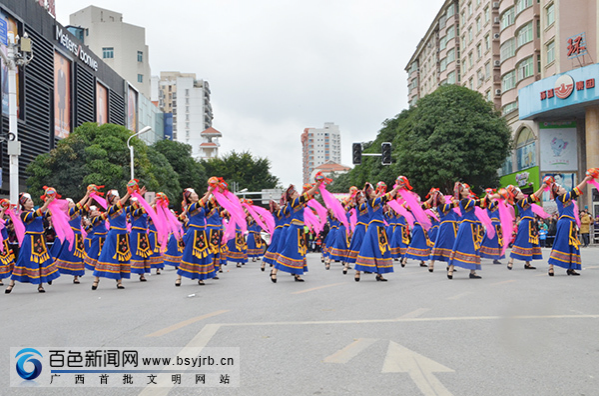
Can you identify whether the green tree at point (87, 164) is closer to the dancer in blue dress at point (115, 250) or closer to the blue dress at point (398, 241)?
the blue dress at point (398, 241)

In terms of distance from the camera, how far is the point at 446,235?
14523 mm

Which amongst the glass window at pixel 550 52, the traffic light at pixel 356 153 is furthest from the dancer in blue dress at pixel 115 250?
the glass window at pixel 550 52

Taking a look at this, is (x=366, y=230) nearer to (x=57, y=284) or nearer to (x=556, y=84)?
(x=57, y=284)

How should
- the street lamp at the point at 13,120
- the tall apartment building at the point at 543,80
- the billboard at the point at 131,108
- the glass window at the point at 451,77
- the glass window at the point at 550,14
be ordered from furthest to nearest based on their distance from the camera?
the glass window at the point at 451,77
the billboard at the point at 131,108
the glass window at the point at 550,14
the tall apartment building at the point at 543,80
the street lamp at the point at 13,120

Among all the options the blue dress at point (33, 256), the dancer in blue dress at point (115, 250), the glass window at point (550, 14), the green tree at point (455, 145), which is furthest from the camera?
the glass window at point (550, 14)

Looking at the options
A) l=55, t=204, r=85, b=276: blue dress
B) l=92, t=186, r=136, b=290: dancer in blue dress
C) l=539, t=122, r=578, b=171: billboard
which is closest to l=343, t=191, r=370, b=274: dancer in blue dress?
l=92, t=186, r=136, b=290: dancer in blue dress

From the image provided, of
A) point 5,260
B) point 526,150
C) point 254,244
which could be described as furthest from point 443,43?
point 5,260

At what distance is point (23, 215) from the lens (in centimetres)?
1213

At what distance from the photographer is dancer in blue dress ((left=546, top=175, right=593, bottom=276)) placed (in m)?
12.9

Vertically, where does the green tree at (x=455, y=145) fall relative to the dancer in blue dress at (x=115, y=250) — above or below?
above

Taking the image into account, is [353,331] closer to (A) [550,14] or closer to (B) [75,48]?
(B) [75,48]

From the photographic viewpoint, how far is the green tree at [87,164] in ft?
105

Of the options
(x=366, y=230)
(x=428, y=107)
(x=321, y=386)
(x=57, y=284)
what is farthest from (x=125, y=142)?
(x=321, y=386)

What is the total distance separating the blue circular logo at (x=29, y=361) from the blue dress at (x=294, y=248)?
6.98 metres
